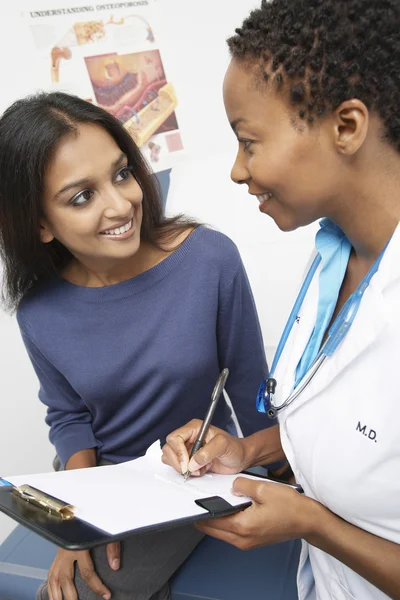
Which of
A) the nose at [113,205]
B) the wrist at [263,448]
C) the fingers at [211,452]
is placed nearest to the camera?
the fingers at [211,452]

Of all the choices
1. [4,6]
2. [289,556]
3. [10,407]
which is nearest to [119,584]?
[289,556]

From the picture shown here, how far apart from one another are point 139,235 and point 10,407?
112 centimetres

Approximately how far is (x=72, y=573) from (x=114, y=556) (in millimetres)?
95

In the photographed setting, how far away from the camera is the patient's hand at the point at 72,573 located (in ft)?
3.55

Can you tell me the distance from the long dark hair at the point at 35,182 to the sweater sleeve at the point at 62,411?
13 cm

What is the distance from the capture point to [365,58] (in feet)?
2.09

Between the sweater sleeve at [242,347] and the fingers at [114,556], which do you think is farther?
the sweater sleeve at [242,347]

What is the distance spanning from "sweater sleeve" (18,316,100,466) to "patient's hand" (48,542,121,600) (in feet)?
0.73

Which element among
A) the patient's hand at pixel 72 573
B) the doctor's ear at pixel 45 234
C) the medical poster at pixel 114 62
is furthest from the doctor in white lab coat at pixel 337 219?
the medical poster at pixel 114 62

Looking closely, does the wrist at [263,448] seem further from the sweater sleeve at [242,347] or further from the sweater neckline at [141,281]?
the sweater neckline at [141,281]

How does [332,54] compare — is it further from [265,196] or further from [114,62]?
[114,62]

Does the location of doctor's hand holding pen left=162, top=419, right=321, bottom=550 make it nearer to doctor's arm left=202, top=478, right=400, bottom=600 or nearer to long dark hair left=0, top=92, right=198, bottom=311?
doctor's arm left=202, top=478, right=400, bottom=600

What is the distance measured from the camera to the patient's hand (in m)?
1.08

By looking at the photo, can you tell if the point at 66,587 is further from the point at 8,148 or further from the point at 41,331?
the point at 8,148
